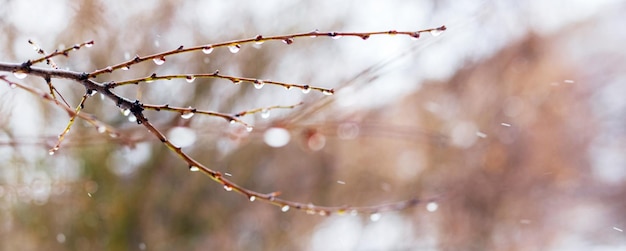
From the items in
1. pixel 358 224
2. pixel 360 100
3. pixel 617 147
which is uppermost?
pixel 360 100

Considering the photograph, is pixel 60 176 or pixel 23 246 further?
pixel 23 246

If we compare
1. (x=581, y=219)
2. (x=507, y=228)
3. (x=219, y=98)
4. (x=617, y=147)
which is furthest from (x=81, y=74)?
(x=617, y=147)

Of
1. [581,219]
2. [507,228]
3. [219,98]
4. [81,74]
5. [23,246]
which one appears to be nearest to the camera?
[81,74]

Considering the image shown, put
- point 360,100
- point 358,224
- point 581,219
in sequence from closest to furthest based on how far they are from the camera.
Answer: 1. point 360,100
2. point 358,224
3. point 581,219

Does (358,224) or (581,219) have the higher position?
(358,224)

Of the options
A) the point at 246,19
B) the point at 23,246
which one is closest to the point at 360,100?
the point at 246,19

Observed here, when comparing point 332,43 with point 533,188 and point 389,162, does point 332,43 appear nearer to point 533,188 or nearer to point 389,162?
point 389,162
